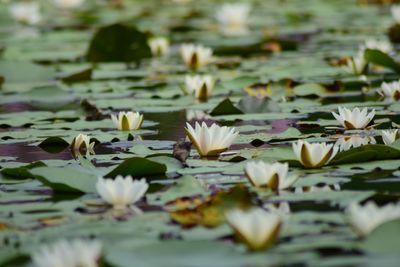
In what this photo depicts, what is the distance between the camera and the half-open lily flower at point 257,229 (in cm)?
191

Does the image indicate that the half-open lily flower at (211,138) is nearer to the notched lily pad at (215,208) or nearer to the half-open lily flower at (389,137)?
the half-open lily flower at (389,137)

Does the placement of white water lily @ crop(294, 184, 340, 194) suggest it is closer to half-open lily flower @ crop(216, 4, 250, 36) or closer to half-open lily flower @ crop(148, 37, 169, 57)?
half-open lily flower @ crop(148, 37, 169, 57)

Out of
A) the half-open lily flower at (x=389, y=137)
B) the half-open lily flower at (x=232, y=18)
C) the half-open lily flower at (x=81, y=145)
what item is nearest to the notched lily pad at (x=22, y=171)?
the half-open lily flower at (x=81, y=145)

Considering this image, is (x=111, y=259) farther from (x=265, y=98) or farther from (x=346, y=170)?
(x=265, y=98)

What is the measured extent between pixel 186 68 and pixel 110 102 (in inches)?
53.3

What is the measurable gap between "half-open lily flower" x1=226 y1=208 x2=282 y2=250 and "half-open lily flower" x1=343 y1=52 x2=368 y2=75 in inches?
122

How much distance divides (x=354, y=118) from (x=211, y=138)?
64cm

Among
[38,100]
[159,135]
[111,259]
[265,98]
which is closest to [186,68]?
[38,100]

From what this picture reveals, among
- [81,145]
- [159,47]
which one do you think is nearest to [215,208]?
[81,145]

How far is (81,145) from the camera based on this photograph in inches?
128

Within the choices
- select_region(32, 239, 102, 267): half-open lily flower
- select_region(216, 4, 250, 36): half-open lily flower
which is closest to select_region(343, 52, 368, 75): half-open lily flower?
select_region(216, 4, 250, 36): half-open lily flower

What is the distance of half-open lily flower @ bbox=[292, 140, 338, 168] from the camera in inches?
107

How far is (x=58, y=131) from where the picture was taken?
3.75 meters

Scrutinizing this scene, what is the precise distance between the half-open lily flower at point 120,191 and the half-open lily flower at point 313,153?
1.82ft
